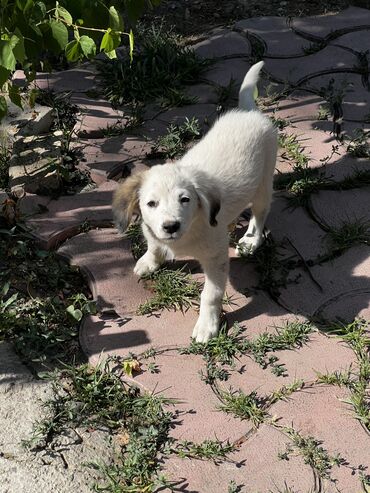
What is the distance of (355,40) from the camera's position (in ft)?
19.1

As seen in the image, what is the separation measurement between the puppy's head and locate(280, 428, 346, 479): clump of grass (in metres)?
1.07

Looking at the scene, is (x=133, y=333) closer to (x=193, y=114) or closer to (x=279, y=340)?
(x=279, y=340)

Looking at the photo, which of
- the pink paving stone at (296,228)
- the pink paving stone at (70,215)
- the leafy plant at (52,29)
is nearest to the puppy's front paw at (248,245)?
the pink paving stone at (296,228)

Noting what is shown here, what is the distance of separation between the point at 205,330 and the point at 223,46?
3.42 m

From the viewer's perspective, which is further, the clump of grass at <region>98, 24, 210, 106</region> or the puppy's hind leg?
the clump of grass at <region>98, 24, 210, 106</region>

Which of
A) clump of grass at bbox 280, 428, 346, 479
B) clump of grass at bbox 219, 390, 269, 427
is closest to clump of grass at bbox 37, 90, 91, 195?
clump of grass at bbox 219, 390, 269, 427

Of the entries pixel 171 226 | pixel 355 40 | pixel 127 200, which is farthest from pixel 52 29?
pixel 355 40

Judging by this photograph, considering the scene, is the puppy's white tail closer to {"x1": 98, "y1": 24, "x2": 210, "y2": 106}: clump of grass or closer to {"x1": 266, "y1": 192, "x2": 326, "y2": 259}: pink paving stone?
{"x1": 266, "y1": 192, "x2": 326, "y2": 259}: pink paving stone

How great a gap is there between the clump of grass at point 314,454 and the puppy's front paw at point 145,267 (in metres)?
1.30

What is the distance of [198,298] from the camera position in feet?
11.6

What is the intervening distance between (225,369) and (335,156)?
2.12m

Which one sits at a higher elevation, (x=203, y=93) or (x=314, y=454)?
(x=203, y=93)

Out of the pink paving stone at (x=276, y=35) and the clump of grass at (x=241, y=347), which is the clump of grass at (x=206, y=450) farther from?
the pink paving stone at (x=276, y=35)

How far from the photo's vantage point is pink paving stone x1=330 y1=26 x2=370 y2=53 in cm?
573
